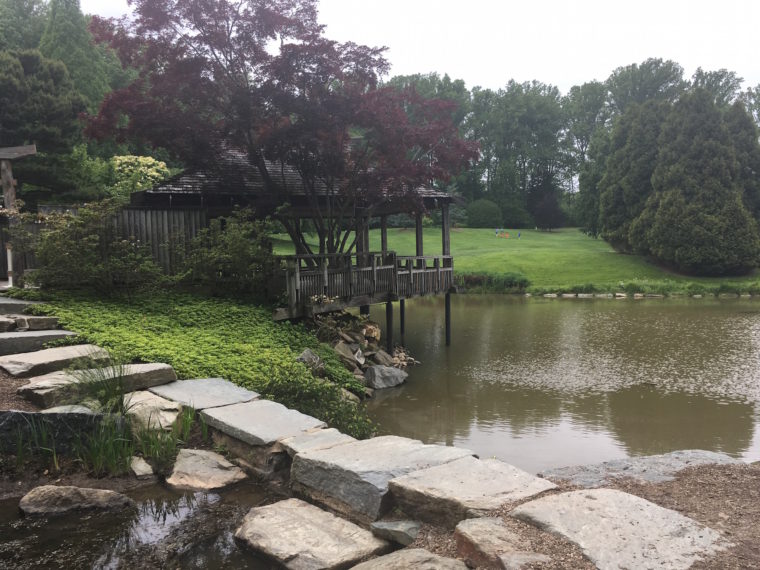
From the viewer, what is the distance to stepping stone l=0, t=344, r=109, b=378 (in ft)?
20.4

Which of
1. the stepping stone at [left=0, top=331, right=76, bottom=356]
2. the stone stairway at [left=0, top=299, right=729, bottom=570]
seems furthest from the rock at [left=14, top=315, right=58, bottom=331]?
the stone stairway at [left=0, top=299, right=729, bottom=570]

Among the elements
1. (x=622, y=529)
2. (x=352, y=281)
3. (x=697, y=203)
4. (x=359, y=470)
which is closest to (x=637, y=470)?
(x=622, y=529)

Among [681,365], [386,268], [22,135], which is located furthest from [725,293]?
[22,135]

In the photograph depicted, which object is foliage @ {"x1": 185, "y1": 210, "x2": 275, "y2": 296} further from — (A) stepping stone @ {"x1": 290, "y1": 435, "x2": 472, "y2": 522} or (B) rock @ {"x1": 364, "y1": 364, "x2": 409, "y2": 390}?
(A) stepping stone @ {"x1": 290, "y1": 435, "x2": 472, "y2": 522}

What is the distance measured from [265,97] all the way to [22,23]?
3340cm

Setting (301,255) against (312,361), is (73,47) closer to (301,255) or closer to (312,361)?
(301,255)

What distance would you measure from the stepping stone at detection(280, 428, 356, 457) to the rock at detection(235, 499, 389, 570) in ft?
2.08

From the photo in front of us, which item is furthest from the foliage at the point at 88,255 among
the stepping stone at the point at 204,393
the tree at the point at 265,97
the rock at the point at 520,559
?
the rock at the point at 520,559

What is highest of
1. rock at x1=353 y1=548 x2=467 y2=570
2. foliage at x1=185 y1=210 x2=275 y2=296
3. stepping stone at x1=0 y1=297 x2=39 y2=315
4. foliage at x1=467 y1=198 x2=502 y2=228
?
foliage at x1=467 y1=198 x2=502 y2=228

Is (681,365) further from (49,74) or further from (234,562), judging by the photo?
(49,74)

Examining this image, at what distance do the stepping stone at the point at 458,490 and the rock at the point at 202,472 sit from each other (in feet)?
5.14

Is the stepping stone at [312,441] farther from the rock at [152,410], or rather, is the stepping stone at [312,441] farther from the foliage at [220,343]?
the foliage at [220,343]

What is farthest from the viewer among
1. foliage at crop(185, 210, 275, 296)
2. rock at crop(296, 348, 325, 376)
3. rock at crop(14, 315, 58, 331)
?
foliage at crop(185, 210, 275, 296)

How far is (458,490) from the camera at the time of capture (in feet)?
11.7
